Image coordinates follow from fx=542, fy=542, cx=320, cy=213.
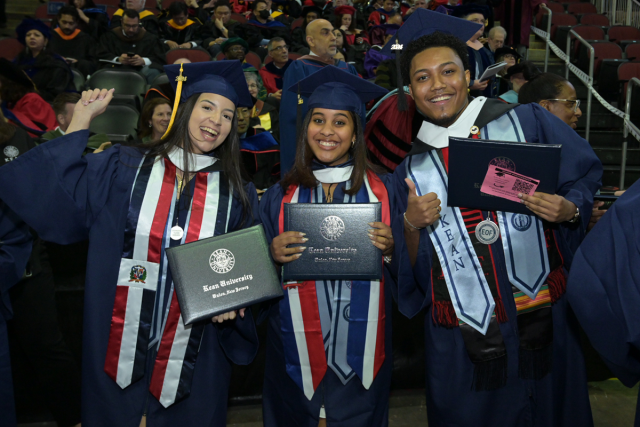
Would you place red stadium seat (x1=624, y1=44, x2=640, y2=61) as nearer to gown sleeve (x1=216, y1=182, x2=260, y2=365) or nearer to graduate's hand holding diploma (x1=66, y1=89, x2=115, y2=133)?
gown sleeve (x1=216, y1=182, x2=260, y2=365)

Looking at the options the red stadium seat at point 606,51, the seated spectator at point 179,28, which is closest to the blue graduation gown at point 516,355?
the seated spectator at point 179,28

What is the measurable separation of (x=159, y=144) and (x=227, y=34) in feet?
24.1

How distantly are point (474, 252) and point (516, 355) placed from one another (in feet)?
1.36

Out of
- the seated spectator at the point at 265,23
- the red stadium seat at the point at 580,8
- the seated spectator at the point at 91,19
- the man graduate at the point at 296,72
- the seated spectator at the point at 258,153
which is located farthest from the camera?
the red stadium seat at the point at 580,8

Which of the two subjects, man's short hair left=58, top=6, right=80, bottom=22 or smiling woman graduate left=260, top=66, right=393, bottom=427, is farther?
man's short hair left=58, top=6, right=80, bottom=22

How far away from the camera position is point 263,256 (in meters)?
1.97

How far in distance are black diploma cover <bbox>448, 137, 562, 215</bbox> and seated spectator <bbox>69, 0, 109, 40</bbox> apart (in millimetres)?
7820

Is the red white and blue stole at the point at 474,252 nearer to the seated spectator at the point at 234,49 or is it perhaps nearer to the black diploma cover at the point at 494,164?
the black diploma cover at the point at 494,164

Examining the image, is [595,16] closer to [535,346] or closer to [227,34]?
[227,34]

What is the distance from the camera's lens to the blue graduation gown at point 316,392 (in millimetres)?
2199

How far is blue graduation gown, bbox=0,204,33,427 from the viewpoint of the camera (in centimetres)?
216

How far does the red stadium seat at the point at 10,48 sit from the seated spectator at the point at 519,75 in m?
6.29

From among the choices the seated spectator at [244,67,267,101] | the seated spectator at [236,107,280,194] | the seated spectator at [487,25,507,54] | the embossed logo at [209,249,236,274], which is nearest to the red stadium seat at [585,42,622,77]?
the seated spectator at [487,25,507,54]

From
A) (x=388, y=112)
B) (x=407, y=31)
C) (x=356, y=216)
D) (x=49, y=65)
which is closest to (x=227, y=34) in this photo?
(x=49, y=65)
